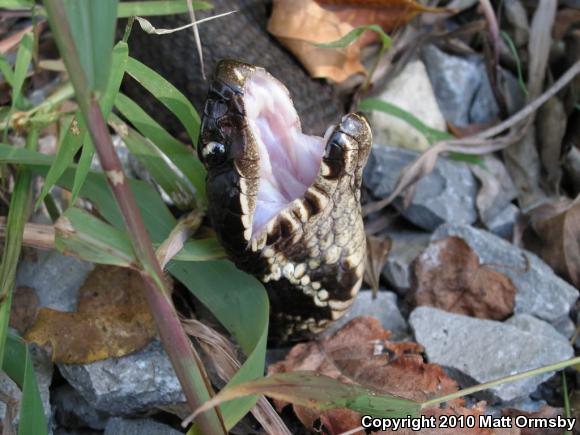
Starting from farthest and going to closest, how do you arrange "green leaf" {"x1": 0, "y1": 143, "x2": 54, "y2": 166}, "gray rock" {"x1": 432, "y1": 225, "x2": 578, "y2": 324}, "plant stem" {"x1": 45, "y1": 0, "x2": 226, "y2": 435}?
"gray rock" {"x1": 432, "y1": 225, "x2": 578, "y2": 324} < "green leaf" {"x1": 0, "y1": 143, "x2": 54, "y2": 166} < "plant stem" {"x1": 45, "y1": 0, "x2": 226, "y2": 435}

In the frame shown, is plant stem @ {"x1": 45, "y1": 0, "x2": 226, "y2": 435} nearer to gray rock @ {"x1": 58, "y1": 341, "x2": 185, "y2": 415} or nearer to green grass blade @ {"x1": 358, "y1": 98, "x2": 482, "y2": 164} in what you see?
gray rock @ {"x1": 58, "y1": 341, "x2": 185, "y2": 415}

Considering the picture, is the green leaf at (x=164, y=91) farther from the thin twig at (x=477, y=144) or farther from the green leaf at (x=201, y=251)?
the thin twig at (x=477, y=144)

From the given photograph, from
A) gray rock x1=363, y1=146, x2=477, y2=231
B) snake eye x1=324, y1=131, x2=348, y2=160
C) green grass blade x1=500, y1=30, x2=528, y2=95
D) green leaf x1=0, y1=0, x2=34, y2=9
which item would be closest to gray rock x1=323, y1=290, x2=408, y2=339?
gray rock x1=363, y1=146, x2=477, y2=231

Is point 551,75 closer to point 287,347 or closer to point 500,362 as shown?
point 500,362

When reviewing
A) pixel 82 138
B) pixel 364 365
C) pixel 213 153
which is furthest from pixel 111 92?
pixel 364 365

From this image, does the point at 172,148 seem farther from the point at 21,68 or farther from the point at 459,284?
the point at 459,284

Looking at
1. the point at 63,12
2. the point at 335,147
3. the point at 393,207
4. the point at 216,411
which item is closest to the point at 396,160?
the point at 393,207

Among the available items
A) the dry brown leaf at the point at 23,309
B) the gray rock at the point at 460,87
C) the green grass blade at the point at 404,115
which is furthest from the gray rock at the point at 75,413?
the gray rock at the point at 460,87
